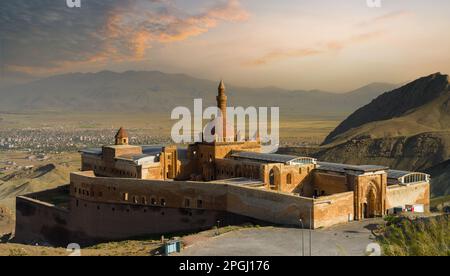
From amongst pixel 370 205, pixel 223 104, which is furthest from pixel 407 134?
pixel 370 205

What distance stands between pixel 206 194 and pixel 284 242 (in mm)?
13007

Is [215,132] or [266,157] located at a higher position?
[215,132]

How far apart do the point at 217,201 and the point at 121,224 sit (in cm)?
1176

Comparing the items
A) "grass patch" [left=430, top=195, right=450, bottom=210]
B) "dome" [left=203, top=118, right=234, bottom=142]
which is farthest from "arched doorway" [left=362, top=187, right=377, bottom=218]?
"dome" [left=203, top=118, right=234, bottom=142]

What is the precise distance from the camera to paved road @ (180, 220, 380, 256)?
94.3 ft

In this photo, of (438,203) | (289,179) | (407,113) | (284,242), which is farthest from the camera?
(407,113)

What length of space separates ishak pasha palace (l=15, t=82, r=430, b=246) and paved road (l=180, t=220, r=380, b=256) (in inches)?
79.3

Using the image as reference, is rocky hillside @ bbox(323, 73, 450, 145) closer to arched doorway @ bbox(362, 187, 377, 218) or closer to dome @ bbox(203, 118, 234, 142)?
dome @ bbox(203, 118, 234, 142)

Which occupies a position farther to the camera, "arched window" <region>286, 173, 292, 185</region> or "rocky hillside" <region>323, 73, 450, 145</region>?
"rocky hillside" <region>323, 73, 450, 145</region>

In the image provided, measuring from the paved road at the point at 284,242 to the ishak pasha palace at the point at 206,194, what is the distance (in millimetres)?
2015

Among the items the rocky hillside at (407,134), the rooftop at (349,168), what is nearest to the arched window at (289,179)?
the rooftop at (349,168)

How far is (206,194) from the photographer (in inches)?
1689

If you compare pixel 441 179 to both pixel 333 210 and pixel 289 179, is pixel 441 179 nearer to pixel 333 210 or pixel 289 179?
pixel 289 179
